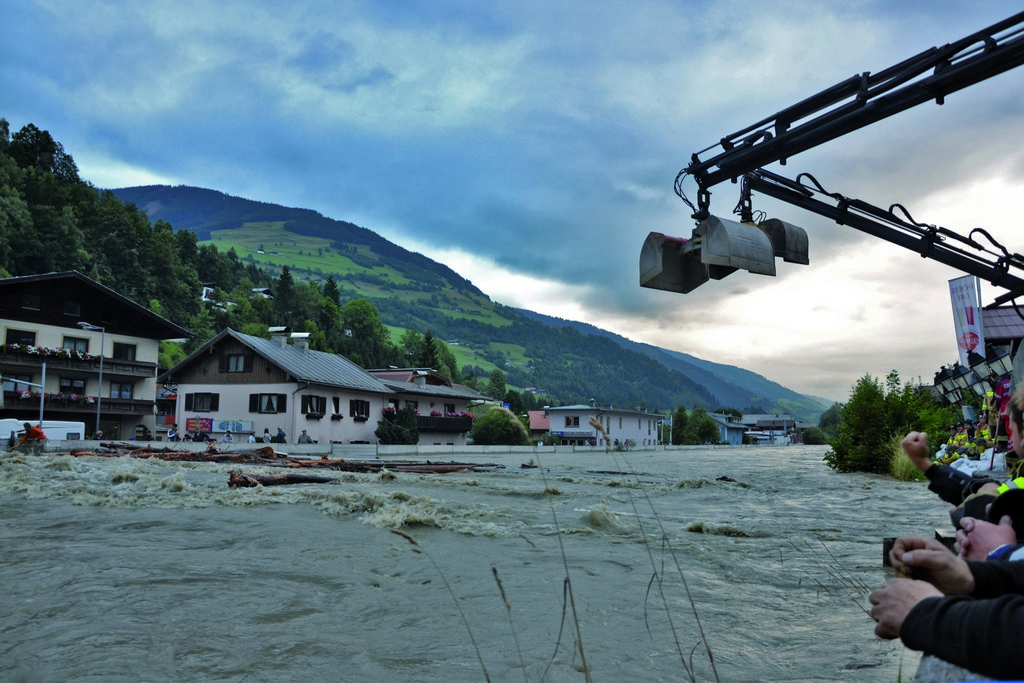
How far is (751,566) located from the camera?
7277mm

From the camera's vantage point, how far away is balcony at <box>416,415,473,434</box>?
52.7 m

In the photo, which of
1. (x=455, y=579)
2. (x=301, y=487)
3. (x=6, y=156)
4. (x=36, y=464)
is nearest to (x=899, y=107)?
(x=455, y=579)

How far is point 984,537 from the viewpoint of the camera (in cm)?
241

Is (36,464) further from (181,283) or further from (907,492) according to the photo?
(181,283)

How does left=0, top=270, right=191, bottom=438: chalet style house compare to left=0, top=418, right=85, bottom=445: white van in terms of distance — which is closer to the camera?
left=0, top=418, right=85, bottom=445: white van

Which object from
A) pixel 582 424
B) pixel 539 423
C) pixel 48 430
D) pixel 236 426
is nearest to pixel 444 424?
pixel 236 426

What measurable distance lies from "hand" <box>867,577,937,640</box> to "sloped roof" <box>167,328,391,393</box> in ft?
137

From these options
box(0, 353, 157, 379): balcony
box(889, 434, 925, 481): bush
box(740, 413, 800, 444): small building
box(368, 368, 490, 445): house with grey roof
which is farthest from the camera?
box(740, 413, 800, 444): small building

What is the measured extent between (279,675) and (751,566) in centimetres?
512

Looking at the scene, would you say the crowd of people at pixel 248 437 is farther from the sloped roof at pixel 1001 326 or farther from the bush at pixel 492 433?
the sloped roof at pixel 1001 326

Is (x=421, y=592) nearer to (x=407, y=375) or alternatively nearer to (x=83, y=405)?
(x=83, y=405)

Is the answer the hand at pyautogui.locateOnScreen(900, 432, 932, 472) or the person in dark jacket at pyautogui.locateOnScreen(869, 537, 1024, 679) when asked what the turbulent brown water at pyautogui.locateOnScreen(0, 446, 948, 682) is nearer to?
the person in dark jacket at pyautogui.locateOnScreen(869, 537, 1024, 679)

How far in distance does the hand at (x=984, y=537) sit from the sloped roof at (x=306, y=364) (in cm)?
4119

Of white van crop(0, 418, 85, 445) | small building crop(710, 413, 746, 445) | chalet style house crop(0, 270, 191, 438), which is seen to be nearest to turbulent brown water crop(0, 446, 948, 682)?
white van crop(0, 418, 85, 445)
